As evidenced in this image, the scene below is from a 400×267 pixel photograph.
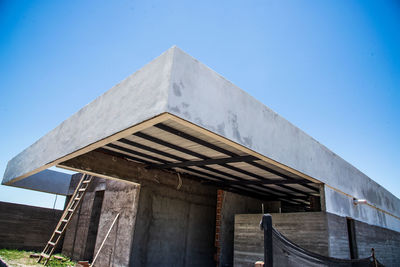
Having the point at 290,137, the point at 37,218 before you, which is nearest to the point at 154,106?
the point at 290,137

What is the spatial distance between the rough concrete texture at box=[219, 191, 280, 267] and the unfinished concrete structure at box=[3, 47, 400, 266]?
3 cm

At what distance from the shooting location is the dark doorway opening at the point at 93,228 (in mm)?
8758

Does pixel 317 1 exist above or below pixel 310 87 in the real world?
above

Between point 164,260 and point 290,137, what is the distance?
13.3ft

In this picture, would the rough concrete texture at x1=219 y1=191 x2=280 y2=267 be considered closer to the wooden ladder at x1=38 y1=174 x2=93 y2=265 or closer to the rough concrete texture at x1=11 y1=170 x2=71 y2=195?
the wooden ladder at x1=38 y1=174 x2=93 y2=265

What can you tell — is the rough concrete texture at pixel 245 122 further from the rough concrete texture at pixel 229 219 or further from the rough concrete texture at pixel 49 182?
the rough concrete texture at pixel 49 182

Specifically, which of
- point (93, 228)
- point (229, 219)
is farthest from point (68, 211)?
point (229, 219)

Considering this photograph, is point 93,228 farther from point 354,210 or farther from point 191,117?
point 354,210

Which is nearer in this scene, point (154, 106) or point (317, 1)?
point (154, 106)

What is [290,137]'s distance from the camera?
4.69 m

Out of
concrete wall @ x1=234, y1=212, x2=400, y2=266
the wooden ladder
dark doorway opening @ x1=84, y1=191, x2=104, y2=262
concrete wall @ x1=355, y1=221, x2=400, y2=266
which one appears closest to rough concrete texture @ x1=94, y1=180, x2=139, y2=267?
the wooden ladder

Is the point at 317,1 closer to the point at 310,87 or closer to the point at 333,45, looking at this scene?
the point at 333,45

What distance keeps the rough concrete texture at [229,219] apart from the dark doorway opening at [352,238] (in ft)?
9.30

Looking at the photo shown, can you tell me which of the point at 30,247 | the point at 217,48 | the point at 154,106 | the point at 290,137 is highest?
the point at 217,48
